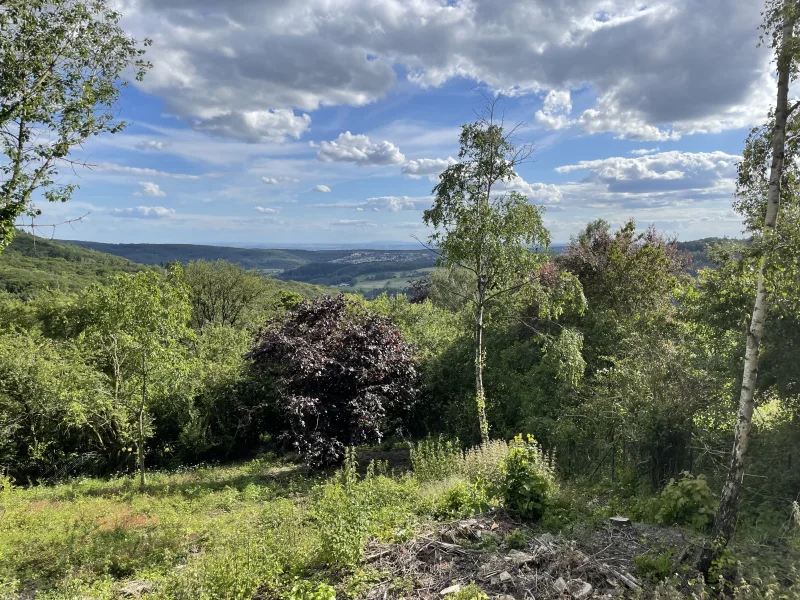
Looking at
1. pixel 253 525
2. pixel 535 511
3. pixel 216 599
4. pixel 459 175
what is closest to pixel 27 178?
pixel 253 525

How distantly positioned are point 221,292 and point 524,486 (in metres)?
34.4

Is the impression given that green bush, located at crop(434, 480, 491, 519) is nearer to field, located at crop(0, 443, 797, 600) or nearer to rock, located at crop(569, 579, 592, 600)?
field, located at crop(0, 443, 797, 600)

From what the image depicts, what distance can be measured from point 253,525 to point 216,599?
208 cm

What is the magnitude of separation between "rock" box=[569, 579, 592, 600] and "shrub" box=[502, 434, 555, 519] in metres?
1.64

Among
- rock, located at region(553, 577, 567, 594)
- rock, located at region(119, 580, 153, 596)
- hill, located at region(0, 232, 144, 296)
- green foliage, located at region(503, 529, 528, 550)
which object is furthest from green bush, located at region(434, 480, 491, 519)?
hill, located at region(0, 232, 144, 296)

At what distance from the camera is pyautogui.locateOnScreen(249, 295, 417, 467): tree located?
10.3m

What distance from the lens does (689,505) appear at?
19.4 ft

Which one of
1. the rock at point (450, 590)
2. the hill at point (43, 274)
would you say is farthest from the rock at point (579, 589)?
the hill at point (43, 274)

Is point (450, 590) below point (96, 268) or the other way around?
below

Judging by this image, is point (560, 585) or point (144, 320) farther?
point (144, 320)

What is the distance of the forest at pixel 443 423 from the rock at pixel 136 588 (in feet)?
0.12

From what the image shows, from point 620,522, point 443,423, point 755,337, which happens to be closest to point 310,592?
point 620,522

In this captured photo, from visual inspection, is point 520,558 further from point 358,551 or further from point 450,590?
point 358,551

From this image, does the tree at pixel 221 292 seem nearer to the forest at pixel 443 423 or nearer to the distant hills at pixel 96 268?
the distant hills at pixel 96 268
